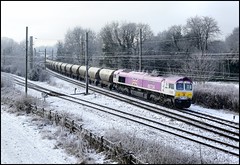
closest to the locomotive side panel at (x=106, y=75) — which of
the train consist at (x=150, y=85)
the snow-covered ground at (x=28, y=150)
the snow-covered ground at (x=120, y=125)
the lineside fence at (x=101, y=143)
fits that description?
the train consist at (x=150, y=85)

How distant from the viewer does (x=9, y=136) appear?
A: 1307cm

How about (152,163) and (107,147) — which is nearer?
(152,163)

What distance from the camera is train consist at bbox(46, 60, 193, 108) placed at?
78.7ft

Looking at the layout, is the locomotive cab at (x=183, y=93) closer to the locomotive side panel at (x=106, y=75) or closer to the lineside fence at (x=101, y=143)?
the lineside fence at (x=101, y=143)

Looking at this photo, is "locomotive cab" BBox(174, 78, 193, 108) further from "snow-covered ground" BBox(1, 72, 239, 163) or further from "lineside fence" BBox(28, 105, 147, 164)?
"lineside fence" BBox(28, 105, 147, 164)

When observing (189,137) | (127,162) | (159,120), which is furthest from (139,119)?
(127,162)

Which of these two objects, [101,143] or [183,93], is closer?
[101,143]

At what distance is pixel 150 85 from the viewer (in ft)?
89.5

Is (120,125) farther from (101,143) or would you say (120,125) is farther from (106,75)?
(106,75)

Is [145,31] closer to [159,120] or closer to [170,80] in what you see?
[170,80]

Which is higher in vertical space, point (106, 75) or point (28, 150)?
point (106, 75)

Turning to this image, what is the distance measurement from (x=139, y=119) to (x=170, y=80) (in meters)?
5.95

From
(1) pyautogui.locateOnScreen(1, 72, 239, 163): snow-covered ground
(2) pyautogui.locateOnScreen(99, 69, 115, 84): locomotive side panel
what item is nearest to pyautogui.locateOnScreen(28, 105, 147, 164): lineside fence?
(1) pyautogui.locateOnScreen(1, 72, 239, 163): snow-covered ground

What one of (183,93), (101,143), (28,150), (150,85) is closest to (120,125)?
(101,143)
